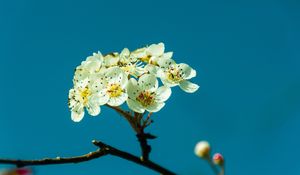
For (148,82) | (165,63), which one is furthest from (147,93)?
(165,63)

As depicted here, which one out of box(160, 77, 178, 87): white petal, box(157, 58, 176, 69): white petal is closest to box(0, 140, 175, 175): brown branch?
box(160, 77, 178, 87): white petal

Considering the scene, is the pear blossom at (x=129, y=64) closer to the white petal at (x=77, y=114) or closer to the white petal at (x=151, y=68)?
the white petal at (x=151, y=68)

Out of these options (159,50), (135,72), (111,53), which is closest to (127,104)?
(135,72)

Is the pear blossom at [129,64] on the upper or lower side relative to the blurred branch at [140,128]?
upper

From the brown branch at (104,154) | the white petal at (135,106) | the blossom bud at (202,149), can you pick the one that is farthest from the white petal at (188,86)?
the brown branch at (104,154)

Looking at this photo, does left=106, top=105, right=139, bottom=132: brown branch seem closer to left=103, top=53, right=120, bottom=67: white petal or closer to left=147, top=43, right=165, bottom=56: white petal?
left=103, top=53, right=120, bottom=67: white petal

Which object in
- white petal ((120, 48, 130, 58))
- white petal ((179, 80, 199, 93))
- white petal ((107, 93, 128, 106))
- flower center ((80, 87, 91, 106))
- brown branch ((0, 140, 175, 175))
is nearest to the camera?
brown branch ((0, 140, 175, 175))
